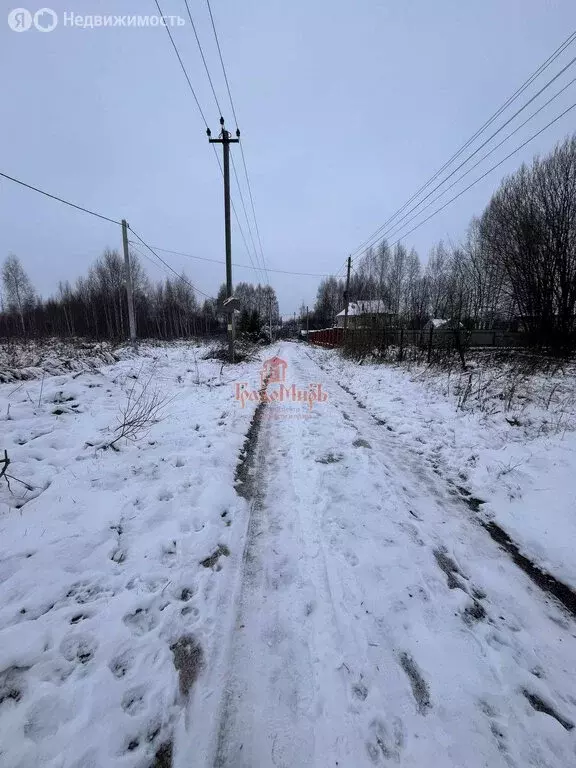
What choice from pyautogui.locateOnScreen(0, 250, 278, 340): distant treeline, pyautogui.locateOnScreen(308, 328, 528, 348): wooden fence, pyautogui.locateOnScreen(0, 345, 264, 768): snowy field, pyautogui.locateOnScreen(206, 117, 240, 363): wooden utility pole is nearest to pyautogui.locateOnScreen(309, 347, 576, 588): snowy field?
pyautogui.locateOnScreen(0, 345, 264, 768): snowy field

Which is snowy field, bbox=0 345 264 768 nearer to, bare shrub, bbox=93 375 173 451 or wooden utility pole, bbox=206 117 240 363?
bare shrub, bbox=93 375 173 451

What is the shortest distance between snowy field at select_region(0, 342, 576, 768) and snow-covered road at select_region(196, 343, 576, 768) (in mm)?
12

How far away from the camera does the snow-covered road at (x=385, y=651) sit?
162cm

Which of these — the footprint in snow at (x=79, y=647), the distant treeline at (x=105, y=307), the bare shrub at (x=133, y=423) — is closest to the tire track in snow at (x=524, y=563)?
the footprint in snow at (x=79, y=647)

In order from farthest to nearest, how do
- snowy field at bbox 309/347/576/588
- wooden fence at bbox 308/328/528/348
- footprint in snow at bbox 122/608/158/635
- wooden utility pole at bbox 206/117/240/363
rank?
wooden fence at bbox 308/328/528/348 < wooden utility pole at bbox 206/117/240/363 < snowy field at bbox 309/347/576/588 < footprint in snow at bbox 122/608/158/635

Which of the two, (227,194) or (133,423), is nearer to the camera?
(133,423)

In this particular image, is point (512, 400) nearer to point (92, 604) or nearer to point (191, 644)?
point (191, 644)

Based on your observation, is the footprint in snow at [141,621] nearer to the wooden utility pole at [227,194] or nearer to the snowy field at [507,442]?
the snowy field at [507,442]

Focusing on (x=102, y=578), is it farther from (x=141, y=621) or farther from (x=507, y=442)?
(x=507, y=442)

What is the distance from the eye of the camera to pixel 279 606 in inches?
94.7

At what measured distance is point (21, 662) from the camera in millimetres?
1874

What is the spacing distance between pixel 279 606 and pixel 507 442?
4720mm

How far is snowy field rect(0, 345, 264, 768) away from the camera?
1622mm

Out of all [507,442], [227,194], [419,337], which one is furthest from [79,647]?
[419,337]
